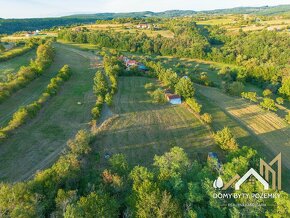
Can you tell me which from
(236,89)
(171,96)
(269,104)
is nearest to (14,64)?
(171,96)

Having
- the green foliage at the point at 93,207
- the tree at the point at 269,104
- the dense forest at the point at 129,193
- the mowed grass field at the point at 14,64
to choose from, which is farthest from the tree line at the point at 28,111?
the tree at the point at 269,104

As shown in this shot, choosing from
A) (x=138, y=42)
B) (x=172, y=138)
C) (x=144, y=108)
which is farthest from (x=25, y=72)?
(x=138, y=42)

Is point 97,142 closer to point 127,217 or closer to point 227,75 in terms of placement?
point 127,217

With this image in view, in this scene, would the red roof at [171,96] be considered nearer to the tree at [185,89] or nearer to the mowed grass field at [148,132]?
the tree at [185,89]

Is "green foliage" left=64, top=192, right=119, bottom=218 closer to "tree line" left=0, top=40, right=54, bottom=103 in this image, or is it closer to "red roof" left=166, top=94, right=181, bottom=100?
"red roof" left=166, top=94, right=181, bottom=100

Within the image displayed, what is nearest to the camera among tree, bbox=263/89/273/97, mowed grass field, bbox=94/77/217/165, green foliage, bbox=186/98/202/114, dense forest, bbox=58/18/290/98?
mowed grass field, bbox=94/77/217/165

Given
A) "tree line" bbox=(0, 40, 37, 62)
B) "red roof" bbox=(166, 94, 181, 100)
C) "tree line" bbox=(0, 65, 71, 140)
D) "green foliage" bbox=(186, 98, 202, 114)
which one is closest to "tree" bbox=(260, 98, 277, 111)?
"green foliage" bbox=(186, 98, 202, 114)
